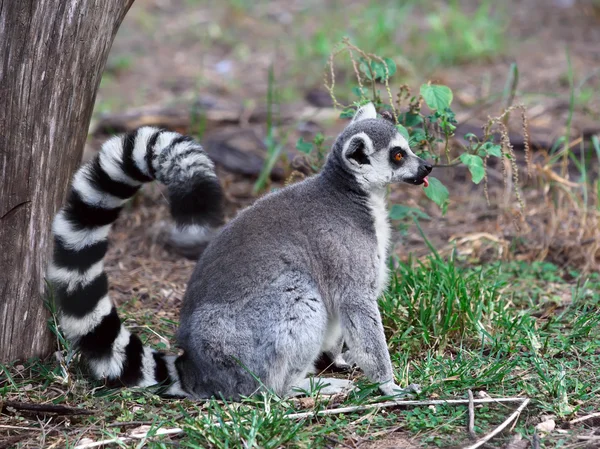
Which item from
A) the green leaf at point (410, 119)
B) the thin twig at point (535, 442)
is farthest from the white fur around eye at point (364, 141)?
the thin twig at point (535, 442)

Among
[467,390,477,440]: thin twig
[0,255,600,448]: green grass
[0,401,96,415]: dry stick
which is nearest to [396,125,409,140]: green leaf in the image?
[0,255,600,448]: green grass

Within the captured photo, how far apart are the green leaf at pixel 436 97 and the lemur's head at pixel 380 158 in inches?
13.9

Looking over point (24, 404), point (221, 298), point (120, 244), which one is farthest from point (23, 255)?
point (120, 244)

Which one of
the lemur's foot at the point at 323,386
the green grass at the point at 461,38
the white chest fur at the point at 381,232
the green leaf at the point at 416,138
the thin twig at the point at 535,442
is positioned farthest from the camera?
the green grass at the point at 461,38

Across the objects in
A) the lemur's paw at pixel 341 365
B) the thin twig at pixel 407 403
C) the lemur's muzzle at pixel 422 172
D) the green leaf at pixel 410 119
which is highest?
the green leaf at pixel 410 119

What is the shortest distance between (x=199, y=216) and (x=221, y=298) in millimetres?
755

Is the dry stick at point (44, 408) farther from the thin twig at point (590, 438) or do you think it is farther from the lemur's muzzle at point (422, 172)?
the thin twig at point (590, 438)

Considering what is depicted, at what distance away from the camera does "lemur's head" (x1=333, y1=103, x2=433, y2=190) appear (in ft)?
14.1

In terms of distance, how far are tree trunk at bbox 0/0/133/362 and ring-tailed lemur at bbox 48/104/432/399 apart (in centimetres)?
32

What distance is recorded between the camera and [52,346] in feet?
14.2

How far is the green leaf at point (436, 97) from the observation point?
4559 mm

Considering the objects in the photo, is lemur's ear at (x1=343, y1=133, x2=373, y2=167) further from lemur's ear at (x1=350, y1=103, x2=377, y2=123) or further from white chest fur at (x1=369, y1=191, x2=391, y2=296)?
lemur's ear at (x1=350, y1=103, x2=377, y2=123)

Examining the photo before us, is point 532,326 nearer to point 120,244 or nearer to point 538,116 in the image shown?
point 120,244

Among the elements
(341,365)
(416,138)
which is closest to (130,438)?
(341,365)
